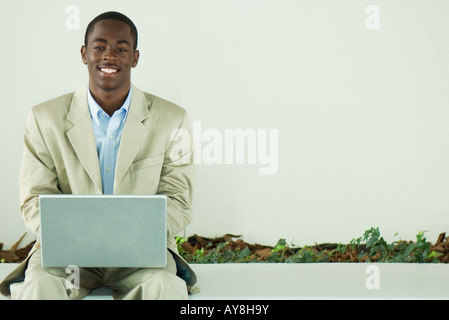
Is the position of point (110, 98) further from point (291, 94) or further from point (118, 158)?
point (291, 94)

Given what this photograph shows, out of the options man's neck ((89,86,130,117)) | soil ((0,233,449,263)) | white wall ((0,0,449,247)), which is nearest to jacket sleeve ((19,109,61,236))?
man's neck ((89,86,130,117))

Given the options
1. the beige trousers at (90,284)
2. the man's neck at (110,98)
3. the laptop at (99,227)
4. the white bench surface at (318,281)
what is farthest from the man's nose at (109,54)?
the white bench surface at (318,281)

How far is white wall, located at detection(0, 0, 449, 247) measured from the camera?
158 inches

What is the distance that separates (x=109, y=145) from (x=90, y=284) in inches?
22.8

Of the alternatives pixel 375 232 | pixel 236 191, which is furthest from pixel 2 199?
pixel 375 232

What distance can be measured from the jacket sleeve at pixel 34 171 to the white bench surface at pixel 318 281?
1.37ft

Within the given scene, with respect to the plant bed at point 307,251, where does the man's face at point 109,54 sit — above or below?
above

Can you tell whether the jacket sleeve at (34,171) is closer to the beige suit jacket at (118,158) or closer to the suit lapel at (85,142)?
the beige suit jacket at (118,158)

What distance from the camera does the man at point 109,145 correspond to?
272 cm

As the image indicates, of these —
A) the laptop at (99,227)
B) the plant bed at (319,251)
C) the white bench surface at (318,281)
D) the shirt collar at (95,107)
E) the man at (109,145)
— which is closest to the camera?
the laptop at (99,227)

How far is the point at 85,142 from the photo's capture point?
2.75 metres

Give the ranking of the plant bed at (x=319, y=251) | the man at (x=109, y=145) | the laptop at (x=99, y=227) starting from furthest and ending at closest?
the plant bed at (x=319, y=251) < the man at (x=109, y=145) < the laptop at (x=99, y=227)

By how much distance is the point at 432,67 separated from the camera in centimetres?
407

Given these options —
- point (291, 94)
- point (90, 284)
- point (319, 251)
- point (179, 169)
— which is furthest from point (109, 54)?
point (319, 251)
